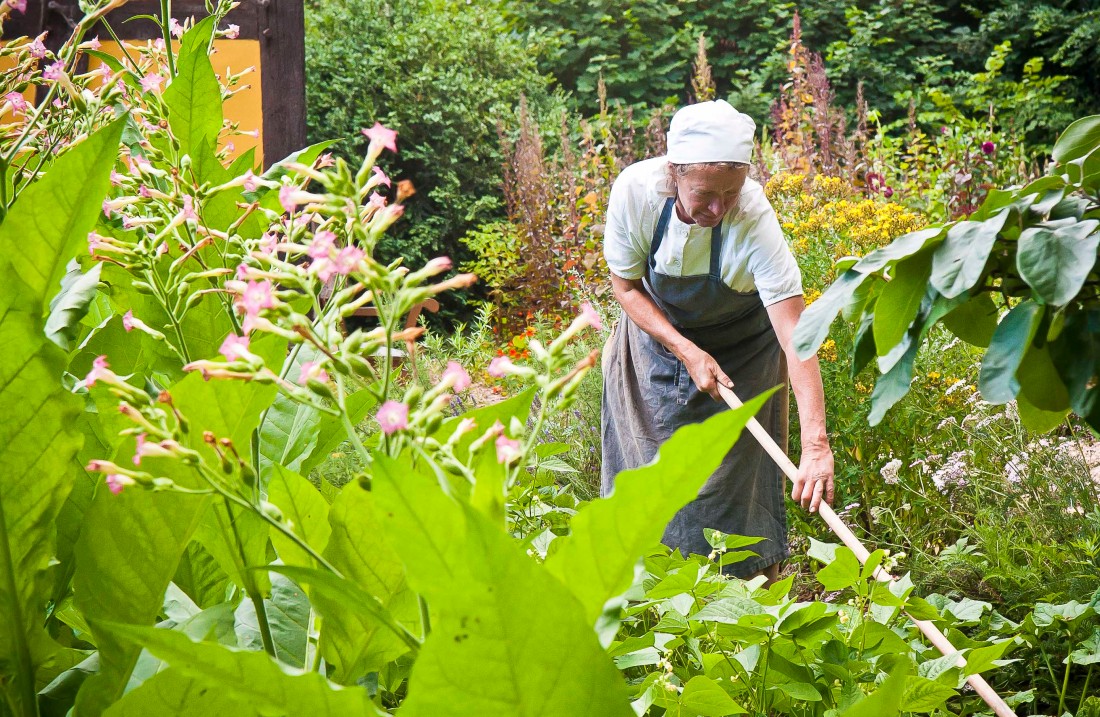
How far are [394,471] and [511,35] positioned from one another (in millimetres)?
11503

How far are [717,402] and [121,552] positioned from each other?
103 inches

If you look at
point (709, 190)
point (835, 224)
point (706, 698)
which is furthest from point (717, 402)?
point (706, 698)

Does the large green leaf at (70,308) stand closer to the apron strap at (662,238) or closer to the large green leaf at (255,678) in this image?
the large green leaf at (255,678)

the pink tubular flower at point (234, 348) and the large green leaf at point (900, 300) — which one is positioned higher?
the pink tubular flower at point (234, 348)

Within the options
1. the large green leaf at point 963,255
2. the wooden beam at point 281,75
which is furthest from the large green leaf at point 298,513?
the wooden beam at point 281,75

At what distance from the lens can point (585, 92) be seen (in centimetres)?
1191

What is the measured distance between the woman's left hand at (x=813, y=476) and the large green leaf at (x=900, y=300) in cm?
170

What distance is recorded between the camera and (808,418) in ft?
9.11

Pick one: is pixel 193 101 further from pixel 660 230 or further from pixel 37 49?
pixel 660 230

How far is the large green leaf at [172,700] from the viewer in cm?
60

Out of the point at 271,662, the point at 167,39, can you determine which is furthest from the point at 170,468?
the point at 167,39

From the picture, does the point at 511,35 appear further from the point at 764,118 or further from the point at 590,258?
the point at 590,258

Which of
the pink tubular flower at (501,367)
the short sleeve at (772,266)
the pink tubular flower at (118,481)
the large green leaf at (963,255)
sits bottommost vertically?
the short sleeve at (772,266)

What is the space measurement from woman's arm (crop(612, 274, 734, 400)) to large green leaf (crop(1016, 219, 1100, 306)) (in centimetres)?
208
